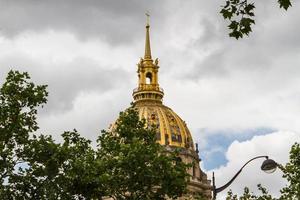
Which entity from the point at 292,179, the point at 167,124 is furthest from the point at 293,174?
the point at 167,124

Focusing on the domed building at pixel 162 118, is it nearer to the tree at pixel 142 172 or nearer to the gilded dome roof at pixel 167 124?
the gilded dome roof at pixel 167 124

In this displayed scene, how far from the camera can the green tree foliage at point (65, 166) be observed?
3769 centimetres

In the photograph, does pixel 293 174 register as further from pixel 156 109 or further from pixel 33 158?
pixel 156 109

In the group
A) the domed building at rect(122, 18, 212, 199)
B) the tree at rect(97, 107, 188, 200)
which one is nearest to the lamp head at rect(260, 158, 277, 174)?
the tree at rect(97, 107, 188, 200)

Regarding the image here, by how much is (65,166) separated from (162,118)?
103 metres

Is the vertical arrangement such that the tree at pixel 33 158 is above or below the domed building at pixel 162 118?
below

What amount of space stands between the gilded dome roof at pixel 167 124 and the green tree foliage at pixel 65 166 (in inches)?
3790

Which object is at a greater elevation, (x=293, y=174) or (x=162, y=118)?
(x=162, y=118)

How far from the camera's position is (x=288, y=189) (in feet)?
142

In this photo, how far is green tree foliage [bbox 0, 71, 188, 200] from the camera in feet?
124

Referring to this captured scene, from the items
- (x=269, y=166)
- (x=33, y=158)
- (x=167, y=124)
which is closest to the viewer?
(x=269, y=166)

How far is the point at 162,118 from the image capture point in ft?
467

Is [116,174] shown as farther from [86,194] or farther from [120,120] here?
[120,120]

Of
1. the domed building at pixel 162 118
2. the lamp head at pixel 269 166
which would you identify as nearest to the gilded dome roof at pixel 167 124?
the domed building at pixel 162 118
